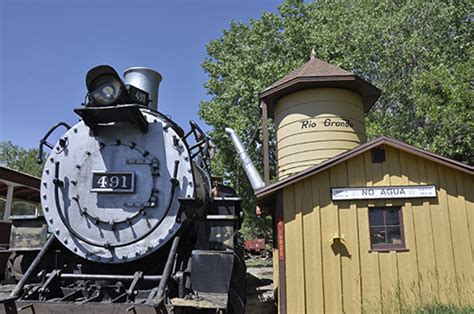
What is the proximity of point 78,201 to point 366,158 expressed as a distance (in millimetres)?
4157

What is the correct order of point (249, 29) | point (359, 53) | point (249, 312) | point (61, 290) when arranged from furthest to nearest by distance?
point (249, 29) < point (359, 53) < point (249, 312) < point (61, 290)

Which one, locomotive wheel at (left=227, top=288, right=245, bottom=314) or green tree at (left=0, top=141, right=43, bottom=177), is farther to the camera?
green tree at (left=0, top=141, right=43, bottom=177)

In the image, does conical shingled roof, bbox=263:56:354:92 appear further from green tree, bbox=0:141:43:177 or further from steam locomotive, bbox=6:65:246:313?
green tree, bbox=0:141:43:177

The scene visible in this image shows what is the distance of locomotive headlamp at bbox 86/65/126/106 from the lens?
13.9 feet

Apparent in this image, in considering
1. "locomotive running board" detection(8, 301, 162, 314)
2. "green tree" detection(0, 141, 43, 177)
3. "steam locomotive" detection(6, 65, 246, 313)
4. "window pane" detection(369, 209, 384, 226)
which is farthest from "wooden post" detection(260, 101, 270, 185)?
"green tree" detection(0, 141, 43, 177)

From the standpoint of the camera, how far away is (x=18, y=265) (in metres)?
4.61

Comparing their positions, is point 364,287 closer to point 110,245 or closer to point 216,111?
point 110,245

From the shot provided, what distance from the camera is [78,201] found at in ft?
14.4

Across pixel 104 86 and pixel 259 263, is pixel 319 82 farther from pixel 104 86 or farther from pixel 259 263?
pixel 259 263

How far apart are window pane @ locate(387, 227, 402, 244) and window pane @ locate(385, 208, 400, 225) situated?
0.29 feet

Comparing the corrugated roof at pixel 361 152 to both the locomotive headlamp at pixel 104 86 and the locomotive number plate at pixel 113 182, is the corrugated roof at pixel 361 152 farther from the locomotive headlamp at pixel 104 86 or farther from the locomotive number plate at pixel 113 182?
the locomotive headlamp at pixel 104 86

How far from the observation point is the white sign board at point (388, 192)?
576 cm

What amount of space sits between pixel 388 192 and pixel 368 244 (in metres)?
0.83

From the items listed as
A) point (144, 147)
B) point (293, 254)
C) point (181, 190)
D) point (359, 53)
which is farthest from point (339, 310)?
point (359, 53)
